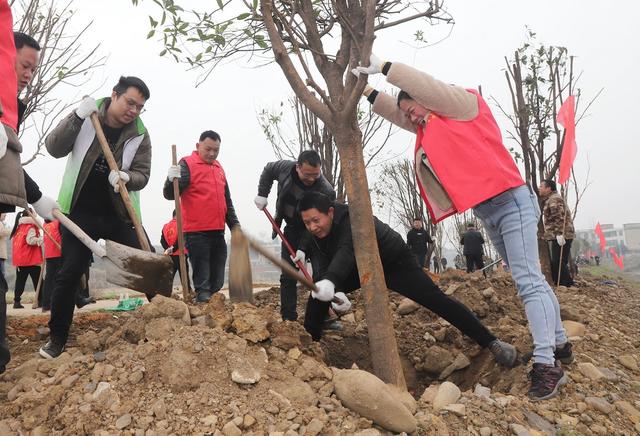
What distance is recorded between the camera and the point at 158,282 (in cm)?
313

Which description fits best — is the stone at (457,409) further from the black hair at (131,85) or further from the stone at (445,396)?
the black hair at (131,85)

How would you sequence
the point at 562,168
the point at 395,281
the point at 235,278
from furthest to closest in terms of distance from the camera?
the point at 562,168
the point at 395,281
the point at 235,278

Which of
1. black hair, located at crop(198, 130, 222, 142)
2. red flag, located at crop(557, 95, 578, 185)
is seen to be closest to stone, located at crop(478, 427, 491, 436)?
black hair, located at crop(198, 130, 222, 142)

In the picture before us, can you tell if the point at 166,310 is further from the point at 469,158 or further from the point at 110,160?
the point at 469,158

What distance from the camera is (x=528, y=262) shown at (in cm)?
264

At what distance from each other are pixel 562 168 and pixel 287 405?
5072 mm

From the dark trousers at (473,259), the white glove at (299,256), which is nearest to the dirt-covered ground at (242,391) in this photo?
the white glove at (299,256)

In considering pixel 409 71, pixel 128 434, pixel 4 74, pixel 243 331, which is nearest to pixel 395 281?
pixel 243 331

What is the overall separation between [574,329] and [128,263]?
3.19m

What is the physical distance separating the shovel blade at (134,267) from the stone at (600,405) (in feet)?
8.45

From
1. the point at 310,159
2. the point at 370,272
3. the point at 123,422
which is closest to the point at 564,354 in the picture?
the point at 370,272

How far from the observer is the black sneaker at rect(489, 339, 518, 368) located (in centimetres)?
299

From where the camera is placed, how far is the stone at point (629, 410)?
250cm

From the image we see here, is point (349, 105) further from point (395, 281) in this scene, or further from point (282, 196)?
point (282, 196)
